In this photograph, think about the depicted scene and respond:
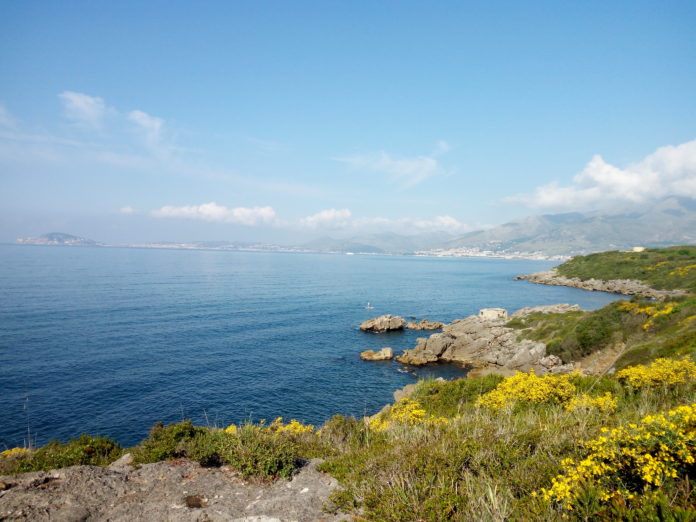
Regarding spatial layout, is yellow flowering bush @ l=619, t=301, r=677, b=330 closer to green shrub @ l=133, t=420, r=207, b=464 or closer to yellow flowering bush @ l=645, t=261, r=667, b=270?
green shrub @ l=133, t=420, r=207, b=464

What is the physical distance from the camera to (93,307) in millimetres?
58844

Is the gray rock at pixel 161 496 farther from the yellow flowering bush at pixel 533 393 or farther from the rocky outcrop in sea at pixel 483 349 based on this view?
the rocky outcrop in sea at pixel 483 349

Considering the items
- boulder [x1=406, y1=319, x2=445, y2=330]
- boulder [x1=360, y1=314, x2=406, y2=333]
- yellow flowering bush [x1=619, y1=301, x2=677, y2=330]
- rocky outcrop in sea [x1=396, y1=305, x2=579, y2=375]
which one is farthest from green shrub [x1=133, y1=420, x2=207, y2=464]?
boulder [x1=406, y1=319, x2=445, y2=330]

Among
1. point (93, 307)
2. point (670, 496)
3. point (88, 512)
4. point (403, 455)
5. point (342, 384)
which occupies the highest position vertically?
point (670, 496)

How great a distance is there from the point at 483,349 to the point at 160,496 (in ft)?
146

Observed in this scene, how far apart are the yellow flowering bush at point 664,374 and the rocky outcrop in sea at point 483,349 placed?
2260cm

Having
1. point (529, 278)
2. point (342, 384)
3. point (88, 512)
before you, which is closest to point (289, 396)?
point (342, 384)

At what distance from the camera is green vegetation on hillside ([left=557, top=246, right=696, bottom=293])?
83188 mm

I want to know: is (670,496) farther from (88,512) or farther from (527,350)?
(527,350)

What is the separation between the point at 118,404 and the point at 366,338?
32781 millimetres

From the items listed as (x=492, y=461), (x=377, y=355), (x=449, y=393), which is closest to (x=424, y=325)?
(x=377, y=355)

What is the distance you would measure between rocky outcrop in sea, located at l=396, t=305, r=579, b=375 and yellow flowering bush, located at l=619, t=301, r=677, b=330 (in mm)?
9229

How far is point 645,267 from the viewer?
103 meters

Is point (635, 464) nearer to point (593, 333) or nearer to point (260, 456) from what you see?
point (260, 456)
